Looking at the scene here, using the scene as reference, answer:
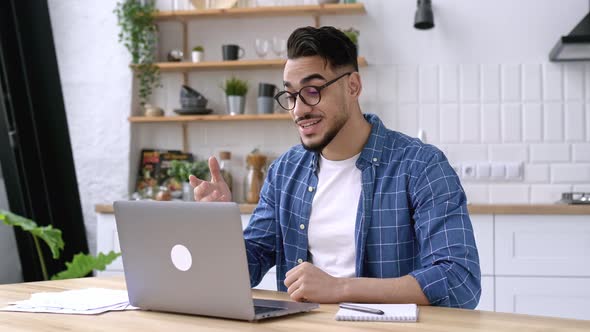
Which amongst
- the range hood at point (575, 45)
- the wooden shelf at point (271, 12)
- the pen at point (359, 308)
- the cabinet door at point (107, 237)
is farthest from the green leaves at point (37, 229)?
the range hood at point (575, 45)

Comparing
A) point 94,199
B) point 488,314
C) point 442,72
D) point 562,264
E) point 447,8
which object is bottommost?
point 562,264

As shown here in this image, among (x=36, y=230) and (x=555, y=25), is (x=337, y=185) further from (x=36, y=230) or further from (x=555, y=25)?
(x=555, y=25)

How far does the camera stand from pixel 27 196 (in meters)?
4.00

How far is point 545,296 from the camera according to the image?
3281mm

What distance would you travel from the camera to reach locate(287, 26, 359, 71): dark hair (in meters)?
1.97

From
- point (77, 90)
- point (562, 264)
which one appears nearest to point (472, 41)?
point (562, 264)

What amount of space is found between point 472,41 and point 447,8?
222 millimetres

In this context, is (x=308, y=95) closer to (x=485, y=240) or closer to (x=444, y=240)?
(x=444, y=240)

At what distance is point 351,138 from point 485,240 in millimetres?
1472

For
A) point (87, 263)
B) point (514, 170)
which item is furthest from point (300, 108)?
point (514, 170)

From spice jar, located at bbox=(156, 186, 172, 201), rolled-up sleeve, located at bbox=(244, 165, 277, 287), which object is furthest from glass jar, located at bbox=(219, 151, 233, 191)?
rolled-up sleeve, located at bbox=(244, 165, 277, 287)

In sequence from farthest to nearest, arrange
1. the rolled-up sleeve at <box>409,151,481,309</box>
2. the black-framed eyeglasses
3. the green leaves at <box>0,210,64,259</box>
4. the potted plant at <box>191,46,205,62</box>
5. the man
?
the potted plant at <box>191,46,205,62</box>, the green leaves at <box>0,210,64,259</box>, the black-framed eyeglasses, the man, the rolled-up sleeve at <box>409,151,481,309</box>

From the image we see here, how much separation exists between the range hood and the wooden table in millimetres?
2383

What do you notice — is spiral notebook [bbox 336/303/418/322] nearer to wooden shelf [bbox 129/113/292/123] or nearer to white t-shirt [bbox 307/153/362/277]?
white t-shirt [bbox 307/153/362/277]
